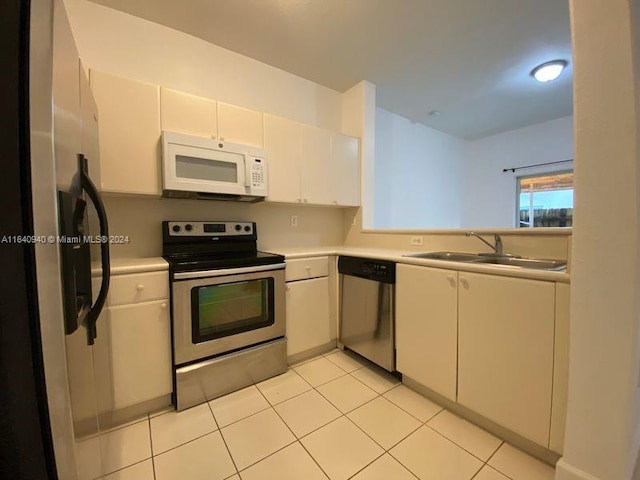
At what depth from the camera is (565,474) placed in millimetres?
1067

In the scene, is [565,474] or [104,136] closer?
[565,474]

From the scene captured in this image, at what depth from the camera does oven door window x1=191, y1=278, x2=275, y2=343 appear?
1.63m

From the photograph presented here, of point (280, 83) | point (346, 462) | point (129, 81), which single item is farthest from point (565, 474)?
point (280, 83)

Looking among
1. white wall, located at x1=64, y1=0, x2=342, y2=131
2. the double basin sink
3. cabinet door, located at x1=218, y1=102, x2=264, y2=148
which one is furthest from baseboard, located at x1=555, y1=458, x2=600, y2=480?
white wall, located at x1=64, y1=0, x2=342, y2=131

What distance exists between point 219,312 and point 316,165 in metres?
1.54

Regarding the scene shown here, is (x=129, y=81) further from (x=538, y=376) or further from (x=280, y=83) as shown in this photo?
(x=538, y=376)

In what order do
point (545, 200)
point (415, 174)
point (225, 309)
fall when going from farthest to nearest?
point (545, 200) → point (415, 174) → point (225, 309)

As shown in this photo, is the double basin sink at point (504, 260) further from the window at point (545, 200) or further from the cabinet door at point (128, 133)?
the window at point (545, 200)

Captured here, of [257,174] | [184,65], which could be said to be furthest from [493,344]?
[184,65]

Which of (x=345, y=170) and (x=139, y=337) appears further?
(x=345, y=170)

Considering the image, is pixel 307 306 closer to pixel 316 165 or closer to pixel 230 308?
pixel 230 308

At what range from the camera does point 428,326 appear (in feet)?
5.34

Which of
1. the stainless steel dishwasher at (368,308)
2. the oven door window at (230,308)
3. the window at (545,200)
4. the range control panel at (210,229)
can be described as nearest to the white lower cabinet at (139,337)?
the oven door window at (230,308)

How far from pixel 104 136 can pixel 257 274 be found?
1244 millimetres
